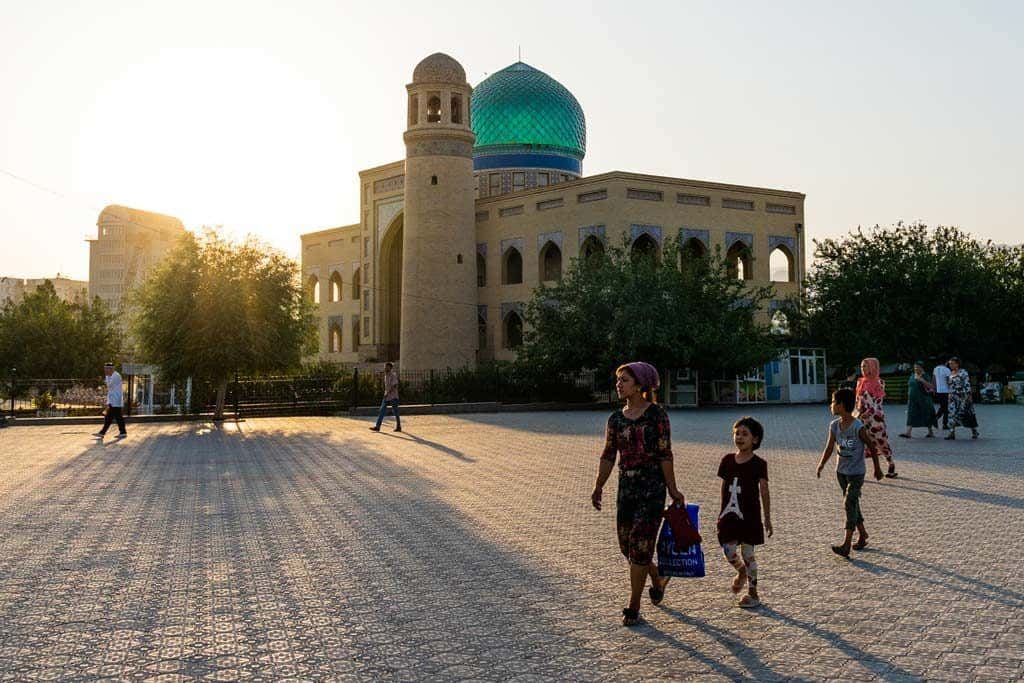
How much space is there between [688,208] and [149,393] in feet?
69.9

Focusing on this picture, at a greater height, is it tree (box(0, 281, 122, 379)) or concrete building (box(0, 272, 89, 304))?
concrete building (box(0, 272, 89, 304))

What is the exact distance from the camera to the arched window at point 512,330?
42000 mm

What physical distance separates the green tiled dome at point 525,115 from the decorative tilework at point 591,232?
27.6ft

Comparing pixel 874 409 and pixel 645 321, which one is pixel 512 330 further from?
pixel 874 409

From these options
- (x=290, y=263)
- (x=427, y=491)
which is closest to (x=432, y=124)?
(x=290, y=263)

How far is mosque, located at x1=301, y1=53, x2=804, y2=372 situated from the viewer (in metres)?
38.4

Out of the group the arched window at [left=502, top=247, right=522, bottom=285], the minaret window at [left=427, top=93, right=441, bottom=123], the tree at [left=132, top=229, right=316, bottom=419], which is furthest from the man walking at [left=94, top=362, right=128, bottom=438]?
the arched window at [left=502, top=247, right=522, bottom=285]

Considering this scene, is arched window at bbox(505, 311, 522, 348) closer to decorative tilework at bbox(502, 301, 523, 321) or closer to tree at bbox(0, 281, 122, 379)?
decorative tilework at bbox(502, 301, 523, 321)

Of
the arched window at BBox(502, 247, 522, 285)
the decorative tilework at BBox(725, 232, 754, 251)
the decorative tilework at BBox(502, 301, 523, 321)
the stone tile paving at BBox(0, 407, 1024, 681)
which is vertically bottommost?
the stone tile paving at BBox(0, 407, 1024, 681)

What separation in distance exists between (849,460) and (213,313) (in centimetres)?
1917

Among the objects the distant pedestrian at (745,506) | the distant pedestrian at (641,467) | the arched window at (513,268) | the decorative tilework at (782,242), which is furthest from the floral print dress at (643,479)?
the arched window at (513,268)

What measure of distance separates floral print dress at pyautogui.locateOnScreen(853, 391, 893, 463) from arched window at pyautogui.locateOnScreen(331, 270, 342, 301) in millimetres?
41017

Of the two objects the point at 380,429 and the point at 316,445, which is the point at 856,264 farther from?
the point at 316,445

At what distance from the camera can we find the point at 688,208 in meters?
39.3
